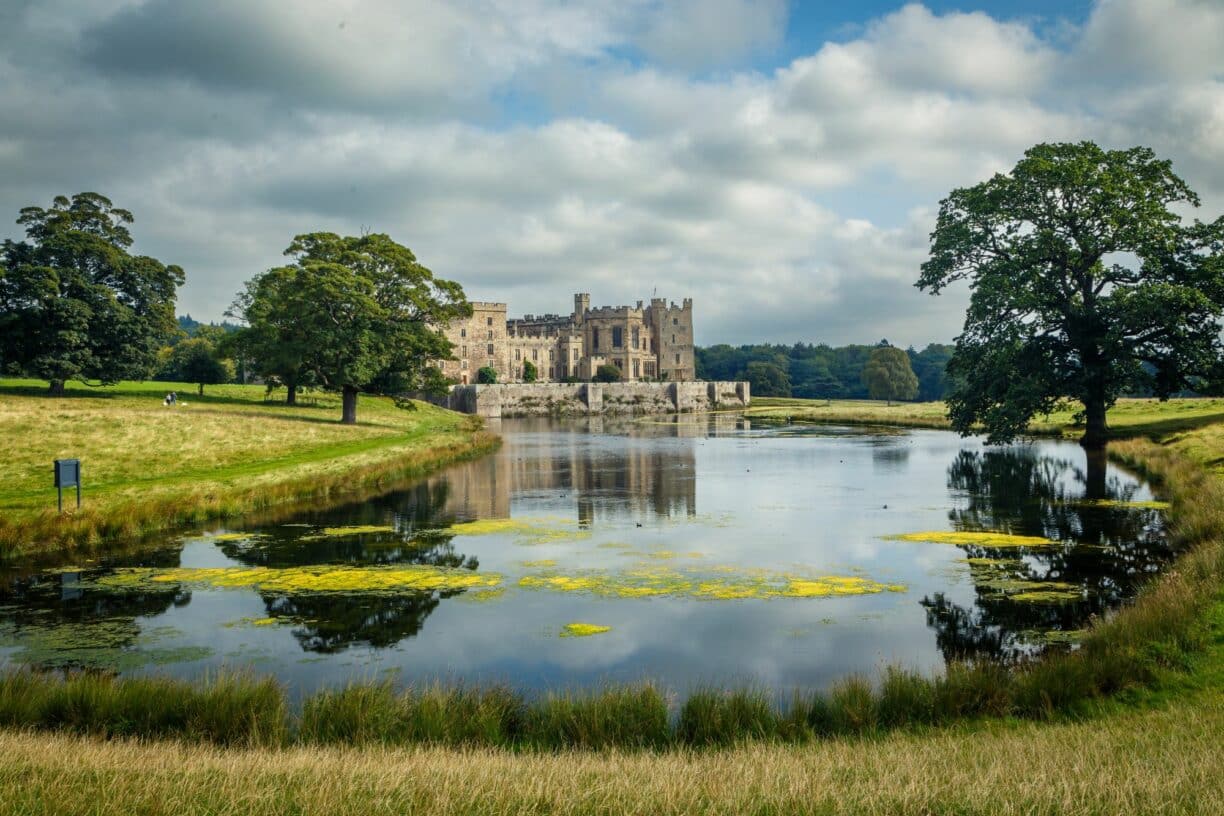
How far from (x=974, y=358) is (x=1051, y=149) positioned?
8552 mm

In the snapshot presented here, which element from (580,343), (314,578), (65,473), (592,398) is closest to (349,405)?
(65,473)

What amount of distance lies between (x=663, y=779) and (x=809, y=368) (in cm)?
15819

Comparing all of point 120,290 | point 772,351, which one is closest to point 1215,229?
point 120,290

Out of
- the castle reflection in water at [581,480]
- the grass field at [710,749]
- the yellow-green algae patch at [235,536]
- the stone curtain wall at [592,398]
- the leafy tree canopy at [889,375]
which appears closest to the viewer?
the grass field at [710,749]

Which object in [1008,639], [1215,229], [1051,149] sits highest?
[1051,149]

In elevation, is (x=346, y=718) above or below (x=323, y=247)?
below

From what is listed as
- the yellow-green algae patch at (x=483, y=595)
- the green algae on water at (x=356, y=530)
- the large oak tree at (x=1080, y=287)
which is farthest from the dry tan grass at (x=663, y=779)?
the large oak tree at (x=1080, y=287)

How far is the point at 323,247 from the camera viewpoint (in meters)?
48.5

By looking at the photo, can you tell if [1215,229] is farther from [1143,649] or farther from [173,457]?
[173,457]

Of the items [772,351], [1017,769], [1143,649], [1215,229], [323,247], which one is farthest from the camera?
[772,351]

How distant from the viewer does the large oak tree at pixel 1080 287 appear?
33.0 m

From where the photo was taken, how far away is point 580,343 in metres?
120

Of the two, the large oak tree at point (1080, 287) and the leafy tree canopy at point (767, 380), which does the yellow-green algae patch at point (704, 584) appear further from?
the leafy tree canopy at point (767, 380)

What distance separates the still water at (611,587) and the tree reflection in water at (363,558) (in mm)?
65
